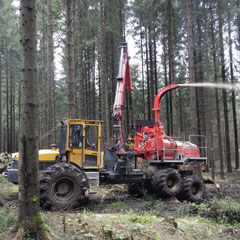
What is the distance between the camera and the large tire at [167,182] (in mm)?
10484

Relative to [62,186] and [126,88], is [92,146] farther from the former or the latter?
[126,88]

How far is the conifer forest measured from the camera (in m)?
4.79

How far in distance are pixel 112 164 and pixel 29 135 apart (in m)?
6.32

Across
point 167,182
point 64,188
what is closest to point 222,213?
point 167,182

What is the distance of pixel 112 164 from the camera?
1064cm

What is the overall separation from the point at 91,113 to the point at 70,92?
21276mm

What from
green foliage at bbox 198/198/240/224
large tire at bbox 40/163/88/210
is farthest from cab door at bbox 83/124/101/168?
green foliage at bbox 198/198/240/224

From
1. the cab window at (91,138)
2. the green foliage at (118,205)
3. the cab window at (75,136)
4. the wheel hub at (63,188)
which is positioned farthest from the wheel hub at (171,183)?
the wheel hub at (63,188)

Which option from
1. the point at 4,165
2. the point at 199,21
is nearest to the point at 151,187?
the point at 4,165

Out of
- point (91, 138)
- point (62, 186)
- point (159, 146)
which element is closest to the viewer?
point (62, 186)

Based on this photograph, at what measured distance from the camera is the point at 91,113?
108 ft

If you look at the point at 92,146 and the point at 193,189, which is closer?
the point at 92,146

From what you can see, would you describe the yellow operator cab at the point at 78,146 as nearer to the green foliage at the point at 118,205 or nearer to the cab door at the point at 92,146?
the cab door at the point at 92,146

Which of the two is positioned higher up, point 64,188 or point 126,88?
point 126,88
